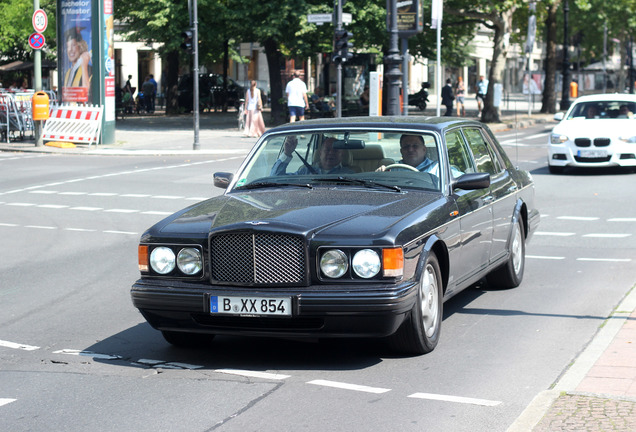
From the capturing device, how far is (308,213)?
251 inches

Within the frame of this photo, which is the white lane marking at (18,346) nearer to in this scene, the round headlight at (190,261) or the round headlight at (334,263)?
the round headlight at (190,261)

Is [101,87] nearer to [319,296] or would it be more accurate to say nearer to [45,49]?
[319,296]

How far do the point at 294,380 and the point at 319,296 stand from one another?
0.51 m

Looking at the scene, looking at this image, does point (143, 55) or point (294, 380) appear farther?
point (143, 55)

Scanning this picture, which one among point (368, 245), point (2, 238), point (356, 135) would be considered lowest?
point (2, 238)

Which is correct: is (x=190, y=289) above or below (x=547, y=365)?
above

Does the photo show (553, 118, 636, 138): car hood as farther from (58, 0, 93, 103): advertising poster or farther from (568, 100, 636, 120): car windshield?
(58, 0, 93, 103): advertising poster

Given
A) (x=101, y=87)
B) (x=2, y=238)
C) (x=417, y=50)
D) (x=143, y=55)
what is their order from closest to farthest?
(x=2, y=238) → (x=101, y=87) → (x=417, y=50) → (x=143, y=55)

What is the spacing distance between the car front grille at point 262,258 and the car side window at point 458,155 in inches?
74.2

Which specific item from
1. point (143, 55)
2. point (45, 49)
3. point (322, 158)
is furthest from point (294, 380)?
point (143, 55)

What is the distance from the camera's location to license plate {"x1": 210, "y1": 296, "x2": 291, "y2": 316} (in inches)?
239

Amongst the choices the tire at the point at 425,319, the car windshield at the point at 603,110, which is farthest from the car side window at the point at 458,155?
the car windshield at the point at 603,110

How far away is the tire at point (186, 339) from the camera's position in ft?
22.6

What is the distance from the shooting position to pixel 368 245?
19.9ft
